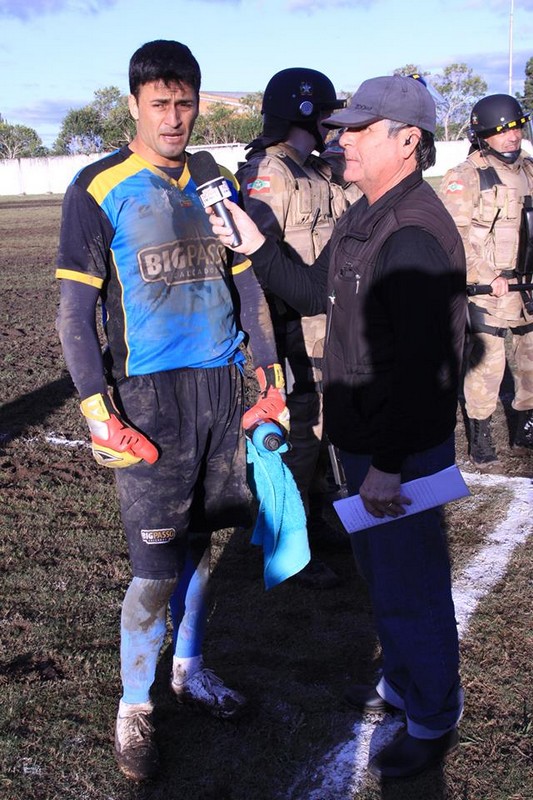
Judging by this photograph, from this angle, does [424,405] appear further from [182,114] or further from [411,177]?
[182,114]

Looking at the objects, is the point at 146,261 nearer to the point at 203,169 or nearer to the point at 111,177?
the point at 111,177

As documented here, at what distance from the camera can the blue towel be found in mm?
3137

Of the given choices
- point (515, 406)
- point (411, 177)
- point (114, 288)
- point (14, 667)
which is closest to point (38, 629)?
point (14, 667)

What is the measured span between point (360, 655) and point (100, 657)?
3.82 ft

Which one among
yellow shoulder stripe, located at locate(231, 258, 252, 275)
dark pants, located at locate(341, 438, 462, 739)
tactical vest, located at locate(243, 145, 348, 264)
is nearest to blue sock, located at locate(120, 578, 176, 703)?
dark pants, located at locate(341, 438, 462, 739)

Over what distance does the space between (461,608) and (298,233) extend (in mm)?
2122

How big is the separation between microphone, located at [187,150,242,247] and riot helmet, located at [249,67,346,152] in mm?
1525

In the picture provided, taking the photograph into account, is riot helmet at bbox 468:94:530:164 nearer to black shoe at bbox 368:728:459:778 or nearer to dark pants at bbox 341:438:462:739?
dark pants at bbox 341:438:462:739

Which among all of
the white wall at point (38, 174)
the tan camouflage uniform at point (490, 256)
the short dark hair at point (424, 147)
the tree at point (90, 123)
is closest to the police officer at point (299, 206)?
the tan camouflage uniform at point (490, 256)

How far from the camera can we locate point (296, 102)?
14.0 feet

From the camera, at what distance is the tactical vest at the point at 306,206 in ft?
14.1

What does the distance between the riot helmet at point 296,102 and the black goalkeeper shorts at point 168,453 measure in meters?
1.95

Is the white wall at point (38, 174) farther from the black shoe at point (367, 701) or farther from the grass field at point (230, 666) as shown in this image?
the black shoe at point (367, 701)

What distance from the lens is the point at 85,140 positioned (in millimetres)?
100062
